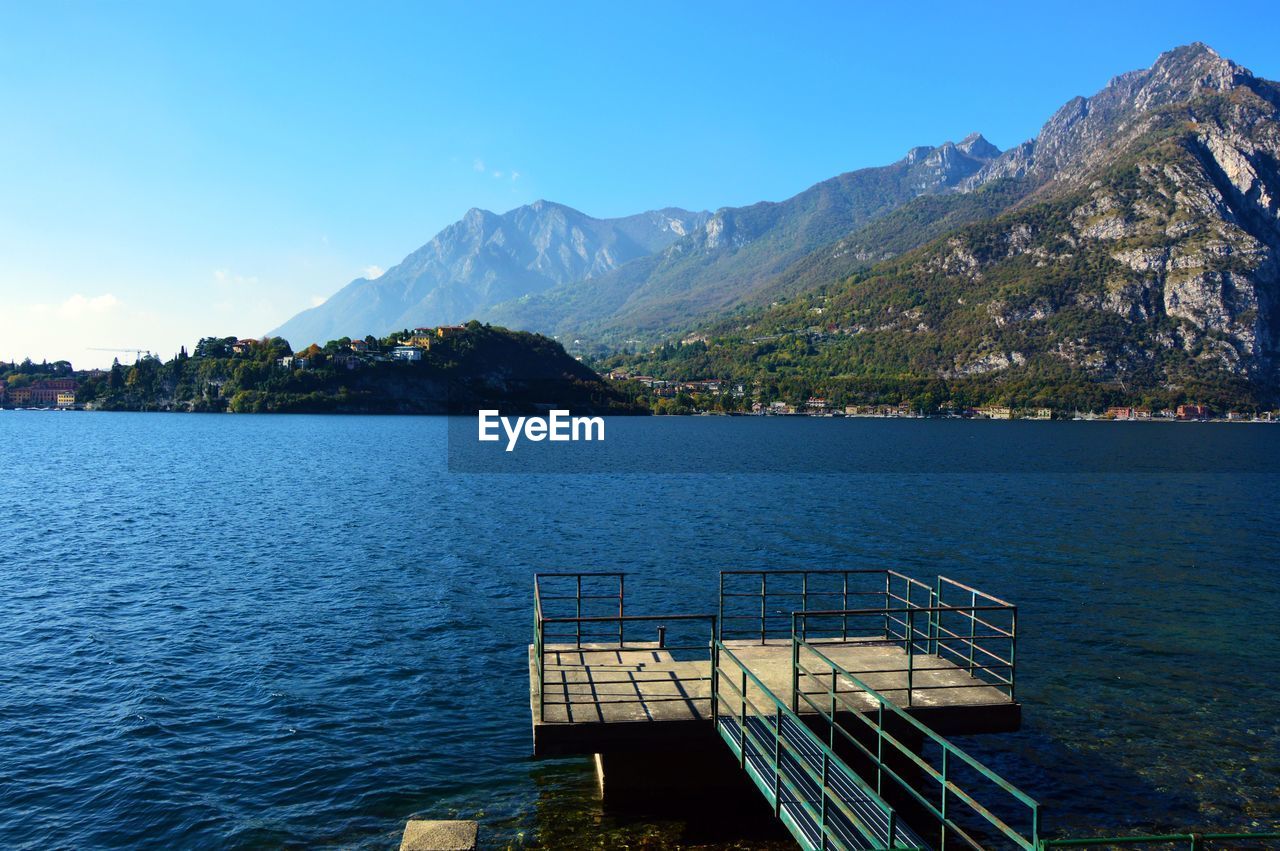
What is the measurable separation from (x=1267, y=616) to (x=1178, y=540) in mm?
19762

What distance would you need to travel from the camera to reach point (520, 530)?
163ft

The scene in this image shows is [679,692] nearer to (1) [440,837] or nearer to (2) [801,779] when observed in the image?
(2) [801,779]

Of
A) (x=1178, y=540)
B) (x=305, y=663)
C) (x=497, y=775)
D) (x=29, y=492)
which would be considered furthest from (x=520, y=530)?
(x=29, y=492)

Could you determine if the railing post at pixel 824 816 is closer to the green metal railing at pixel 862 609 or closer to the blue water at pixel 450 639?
the blue water at pixel 450 639

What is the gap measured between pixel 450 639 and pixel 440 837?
14.9m

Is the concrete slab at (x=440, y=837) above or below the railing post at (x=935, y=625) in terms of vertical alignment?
below

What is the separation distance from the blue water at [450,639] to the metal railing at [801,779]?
8.77 ft

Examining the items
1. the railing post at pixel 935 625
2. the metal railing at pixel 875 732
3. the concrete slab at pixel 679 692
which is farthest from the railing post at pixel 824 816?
the railing post at pixel 935 625

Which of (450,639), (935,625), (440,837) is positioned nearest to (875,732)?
(935,625)

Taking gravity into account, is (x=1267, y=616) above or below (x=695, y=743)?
below

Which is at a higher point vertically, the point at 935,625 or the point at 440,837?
the point at 935,625

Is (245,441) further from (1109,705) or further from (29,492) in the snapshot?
(1109,705)

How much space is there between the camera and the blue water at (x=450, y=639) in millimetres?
15836

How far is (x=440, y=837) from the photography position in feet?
38.6
